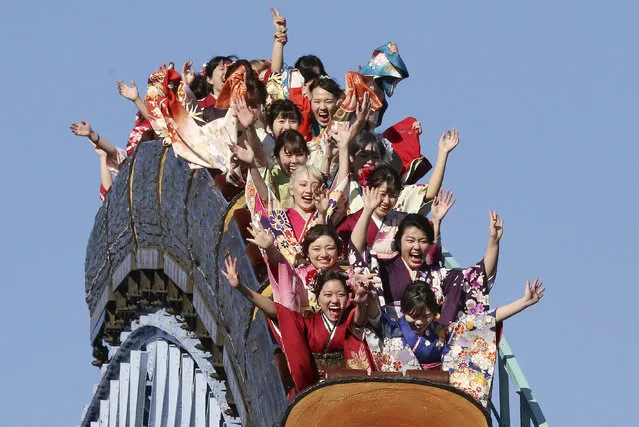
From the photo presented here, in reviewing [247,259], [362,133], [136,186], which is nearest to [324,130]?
[362,133]

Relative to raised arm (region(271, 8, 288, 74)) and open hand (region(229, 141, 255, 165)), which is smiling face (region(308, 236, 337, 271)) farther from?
raised arm (region(271, 8, 288, 74))

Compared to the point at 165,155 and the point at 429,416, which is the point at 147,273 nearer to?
the point at 165,155

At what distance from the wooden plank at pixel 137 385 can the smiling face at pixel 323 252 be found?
502 centimetres

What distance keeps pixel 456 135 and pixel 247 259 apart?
1.67 m

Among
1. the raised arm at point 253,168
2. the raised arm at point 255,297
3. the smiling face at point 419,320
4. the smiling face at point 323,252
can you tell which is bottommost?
the smiling face at point 419,320

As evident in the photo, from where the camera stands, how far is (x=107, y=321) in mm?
16703

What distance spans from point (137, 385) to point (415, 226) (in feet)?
16.7

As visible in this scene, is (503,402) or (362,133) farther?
(362,133)

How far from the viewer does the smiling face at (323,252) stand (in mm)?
12000

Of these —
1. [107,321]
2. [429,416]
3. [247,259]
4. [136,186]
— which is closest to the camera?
[429,416]

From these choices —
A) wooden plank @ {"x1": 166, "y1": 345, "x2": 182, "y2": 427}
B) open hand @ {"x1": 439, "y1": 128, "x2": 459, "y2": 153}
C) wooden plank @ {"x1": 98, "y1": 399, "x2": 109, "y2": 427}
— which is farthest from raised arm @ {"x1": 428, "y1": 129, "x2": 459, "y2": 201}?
wooden plank @ {"x1": 98, "y1": 399, "x2": 109, "y2": 427}

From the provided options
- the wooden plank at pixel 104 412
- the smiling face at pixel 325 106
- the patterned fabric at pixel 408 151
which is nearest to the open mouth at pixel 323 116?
the smiling face at pixel 325 106

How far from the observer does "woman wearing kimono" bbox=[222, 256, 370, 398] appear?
11617 mm

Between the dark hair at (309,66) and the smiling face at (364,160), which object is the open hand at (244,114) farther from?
the dark hair at (309,66)
